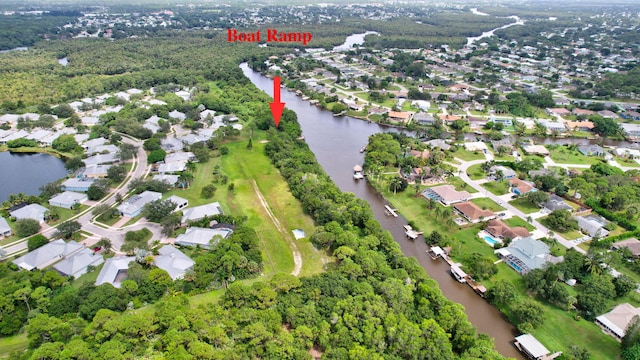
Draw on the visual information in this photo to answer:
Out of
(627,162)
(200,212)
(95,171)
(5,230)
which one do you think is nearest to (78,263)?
(5,230)

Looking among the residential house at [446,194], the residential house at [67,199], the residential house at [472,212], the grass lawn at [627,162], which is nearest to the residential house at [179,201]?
the residential house at [67,199]

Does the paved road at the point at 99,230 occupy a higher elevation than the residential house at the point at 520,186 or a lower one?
lower

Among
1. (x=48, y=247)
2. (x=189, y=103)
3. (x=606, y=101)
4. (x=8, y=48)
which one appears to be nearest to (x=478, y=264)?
(x=48, y=247)

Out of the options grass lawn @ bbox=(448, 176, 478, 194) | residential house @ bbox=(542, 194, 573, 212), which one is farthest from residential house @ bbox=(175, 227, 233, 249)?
residential house @ bbox=(542, 194, 573, 212)

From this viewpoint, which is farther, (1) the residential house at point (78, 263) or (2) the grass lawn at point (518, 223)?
(2) the grass lawn at point (518, 223)

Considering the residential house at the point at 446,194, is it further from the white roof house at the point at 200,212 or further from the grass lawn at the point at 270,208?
the white roof house at the point at 200,212

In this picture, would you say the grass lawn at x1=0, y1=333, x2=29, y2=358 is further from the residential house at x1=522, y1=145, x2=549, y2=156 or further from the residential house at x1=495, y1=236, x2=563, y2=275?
the residential house at x1=522, y1=145, x2=549, y2=156

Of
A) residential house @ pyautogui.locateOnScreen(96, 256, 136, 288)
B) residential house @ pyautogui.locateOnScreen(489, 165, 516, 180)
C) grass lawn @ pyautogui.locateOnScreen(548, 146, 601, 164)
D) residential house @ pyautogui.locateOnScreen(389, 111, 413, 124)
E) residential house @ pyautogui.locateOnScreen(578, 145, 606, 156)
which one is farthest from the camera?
residential house @ pyautogui.locateOnScreen(389, 111, 413, 124)
